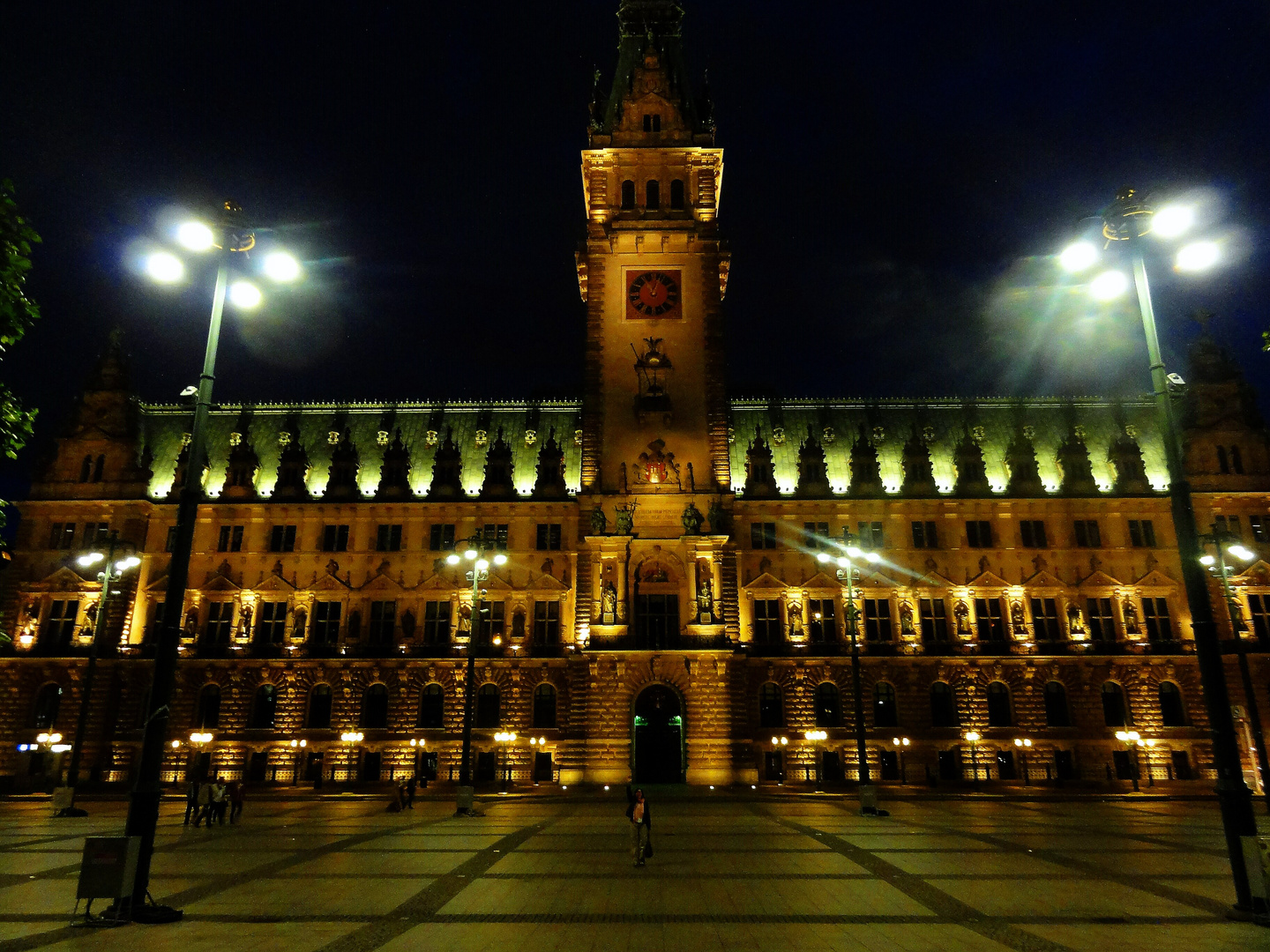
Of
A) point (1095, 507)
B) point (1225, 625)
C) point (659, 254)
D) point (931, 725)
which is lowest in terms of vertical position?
point (931, 725)

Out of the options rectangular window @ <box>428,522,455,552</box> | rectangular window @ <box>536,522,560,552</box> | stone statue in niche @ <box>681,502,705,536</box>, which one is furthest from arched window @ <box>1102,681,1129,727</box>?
rectangular window @ <box>428,522,455,552</box>

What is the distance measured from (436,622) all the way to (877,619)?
1192 inches

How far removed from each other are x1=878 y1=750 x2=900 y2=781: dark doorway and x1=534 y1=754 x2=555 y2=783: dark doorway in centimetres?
2103

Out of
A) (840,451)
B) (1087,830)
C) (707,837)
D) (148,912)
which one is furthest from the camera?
(840,451)

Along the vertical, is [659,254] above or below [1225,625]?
above

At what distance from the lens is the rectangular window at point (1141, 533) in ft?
188

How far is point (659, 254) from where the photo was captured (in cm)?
5950

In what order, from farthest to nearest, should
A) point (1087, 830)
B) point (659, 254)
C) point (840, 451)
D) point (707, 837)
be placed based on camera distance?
point (840, 451) < point (659, 254) < point (1087, 830) < point (707, 837)

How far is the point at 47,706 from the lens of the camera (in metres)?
54.2

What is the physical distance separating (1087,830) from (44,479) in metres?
65.5

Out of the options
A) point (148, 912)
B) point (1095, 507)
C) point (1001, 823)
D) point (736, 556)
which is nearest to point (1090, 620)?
point (1095, 507)

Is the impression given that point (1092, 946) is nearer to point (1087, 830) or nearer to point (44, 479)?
point (1087, 830)

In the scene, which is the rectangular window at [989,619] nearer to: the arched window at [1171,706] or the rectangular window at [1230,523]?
the arched window at [1171,706]

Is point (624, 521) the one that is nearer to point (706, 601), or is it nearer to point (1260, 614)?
point (706, 601)
